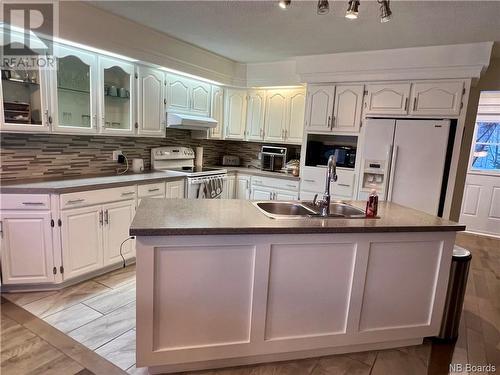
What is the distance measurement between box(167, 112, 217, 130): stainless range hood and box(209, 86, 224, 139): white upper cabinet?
287mm

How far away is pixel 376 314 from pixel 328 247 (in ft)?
2.07

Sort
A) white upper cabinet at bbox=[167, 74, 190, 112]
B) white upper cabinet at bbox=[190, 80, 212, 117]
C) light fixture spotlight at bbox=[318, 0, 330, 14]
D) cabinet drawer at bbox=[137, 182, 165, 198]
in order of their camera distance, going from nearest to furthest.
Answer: light fixture spotlight at bbox=[318, 0, 330, 14], cabinet drawer at bbox=[137, 182, 165, 198], white upper cabinet at bbox=[167, 74, 190, 112], white upper cabinet at bbox=[190, 80, 212, 117]

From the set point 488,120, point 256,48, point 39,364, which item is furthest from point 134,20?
point 488,120

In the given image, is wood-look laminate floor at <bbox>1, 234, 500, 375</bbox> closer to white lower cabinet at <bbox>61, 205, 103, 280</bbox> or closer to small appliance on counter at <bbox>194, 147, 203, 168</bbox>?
Result: white lower cabinet at <bbox>61, 205, 103, 280</bbox>

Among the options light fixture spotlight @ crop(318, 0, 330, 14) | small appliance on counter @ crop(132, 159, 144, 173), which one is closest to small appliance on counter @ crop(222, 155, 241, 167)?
small appliance on counter @ crop(132, 159, 144, 173)

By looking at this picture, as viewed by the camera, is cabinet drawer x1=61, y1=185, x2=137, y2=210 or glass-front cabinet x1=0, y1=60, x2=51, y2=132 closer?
glass-front cabinet x1=0, y1=60, x2=51, y2=132

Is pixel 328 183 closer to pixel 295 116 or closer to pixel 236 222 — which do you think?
pixel 236 222

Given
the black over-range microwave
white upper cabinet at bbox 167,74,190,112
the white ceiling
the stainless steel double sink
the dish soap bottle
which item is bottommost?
the stainless steel double sink

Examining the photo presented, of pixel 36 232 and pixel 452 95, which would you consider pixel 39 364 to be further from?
pixel 452 95

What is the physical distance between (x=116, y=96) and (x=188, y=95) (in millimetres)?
1061

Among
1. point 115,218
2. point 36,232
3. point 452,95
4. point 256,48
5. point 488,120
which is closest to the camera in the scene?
point 36,232

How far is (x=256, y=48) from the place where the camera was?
3.74 meters

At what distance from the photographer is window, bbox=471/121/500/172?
205 inches

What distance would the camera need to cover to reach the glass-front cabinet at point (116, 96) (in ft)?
10.2
